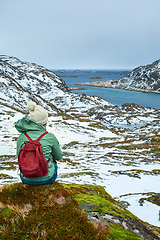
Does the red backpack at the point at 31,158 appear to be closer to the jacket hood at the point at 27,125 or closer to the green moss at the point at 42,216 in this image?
the jacket hood at the point at 27,125

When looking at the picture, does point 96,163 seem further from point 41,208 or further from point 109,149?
point 41,208

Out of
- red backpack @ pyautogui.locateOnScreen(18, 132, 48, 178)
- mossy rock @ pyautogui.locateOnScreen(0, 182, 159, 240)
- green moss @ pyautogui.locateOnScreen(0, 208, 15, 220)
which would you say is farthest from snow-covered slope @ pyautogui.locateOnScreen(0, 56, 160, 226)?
red backpack @ pyautogui.locateOnScreen(18, 132, 48, 178)

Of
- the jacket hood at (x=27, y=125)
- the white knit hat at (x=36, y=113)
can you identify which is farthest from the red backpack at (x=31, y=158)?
the white knit hat at (x=36, y=113)

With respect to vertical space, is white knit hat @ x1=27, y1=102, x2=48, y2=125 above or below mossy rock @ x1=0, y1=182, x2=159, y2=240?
above

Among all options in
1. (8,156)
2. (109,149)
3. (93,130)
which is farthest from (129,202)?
(93,130)

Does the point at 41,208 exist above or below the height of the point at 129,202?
above

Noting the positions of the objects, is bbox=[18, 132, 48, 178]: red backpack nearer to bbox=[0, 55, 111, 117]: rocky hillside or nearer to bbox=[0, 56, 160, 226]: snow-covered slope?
bbox=[0, 56, 160, 226]: snow-covered slope

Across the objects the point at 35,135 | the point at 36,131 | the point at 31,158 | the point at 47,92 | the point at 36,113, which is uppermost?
the point at 47,92

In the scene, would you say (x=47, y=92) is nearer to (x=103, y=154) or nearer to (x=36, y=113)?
(x=103, y=154)

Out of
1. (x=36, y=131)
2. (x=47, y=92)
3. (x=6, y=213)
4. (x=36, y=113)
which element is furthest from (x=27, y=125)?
(x=47, y=92)

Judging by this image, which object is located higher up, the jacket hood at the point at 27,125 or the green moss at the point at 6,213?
the jacket hood at the point at 27,125

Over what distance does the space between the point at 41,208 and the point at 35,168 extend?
1.65m

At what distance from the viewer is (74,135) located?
5888 cm

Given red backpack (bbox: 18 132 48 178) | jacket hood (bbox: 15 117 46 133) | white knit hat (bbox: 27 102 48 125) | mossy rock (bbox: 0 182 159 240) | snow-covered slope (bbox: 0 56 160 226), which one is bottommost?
snow-covered slope (bbox: 0 56 160 226)
